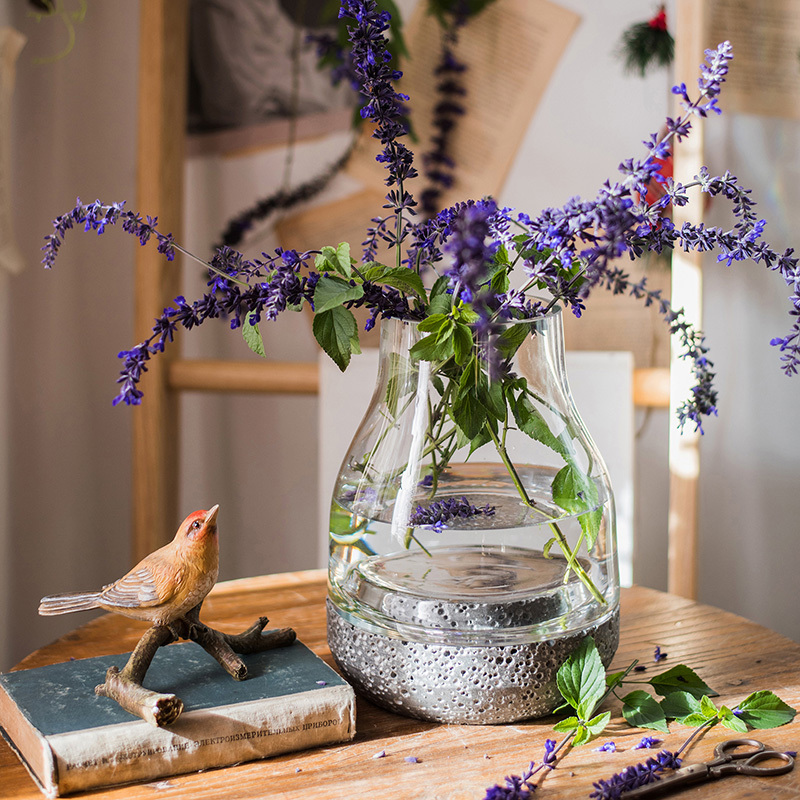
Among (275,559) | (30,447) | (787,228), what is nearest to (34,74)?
(30,447)

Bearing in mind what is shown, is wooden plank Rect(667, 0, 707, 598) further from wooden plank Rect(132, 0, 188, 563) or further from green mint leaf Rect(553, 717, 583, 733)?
wooden plank Rect(132, 0, 188, 563)

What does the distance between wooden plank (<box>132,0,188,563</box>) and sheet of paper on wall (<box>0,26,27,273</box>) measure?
16 centimetres

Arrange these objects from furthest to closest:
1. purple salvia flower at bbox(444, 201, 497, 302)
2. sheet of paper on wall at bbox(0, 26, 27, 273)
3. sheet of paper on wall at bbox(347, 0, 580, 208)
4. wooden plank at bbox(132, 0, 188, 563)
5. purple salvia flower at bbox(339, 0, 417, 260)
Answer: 1. sheet of paper on wall at bbox(347, 0, 580, 208)
2. wooden plank at bbox(132, 0, 188, 563)
3. sheet of paper on wall at bbox(0, 26, 27, 273)
4. purple salvia flower at bbox(339, 0, 417, 260)
5. purple salvia flower at bbox(444, 201, 497, 302)

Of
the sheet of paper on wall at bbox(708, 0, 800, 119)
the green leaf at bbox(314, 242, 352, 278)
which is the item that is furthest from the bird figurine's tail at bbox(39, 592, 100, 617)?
the sheet of paper on wall at bbox(708, 0, 800, 119)

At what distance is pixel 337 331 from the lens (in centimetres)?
52

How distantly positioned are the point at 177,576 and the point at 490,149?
962mm

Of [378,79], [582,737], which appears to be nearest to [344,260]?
[378,79]

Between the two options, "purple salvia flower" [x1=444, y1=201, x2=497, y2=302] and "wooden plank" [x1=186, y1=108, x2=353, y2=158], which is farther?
"wooden plank" [x1=186, y1=108, x2=353, y2=158]

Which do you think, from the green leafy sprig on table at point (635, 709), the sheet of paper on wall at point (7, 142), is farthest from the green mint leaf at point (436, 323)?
the sheet of paper on wall at point (7, 142)

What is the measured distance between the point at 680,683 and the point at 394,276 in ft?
1.08

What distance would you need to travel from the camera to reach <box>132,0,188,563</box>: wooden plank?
1.16 metres

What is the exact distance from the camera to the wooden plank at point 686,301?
1.01 m

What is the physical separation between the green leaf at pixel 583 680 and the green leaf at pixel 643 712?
37 millimetres

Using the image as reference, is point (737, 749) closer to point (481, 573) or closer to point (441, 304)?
point (481, 573)
